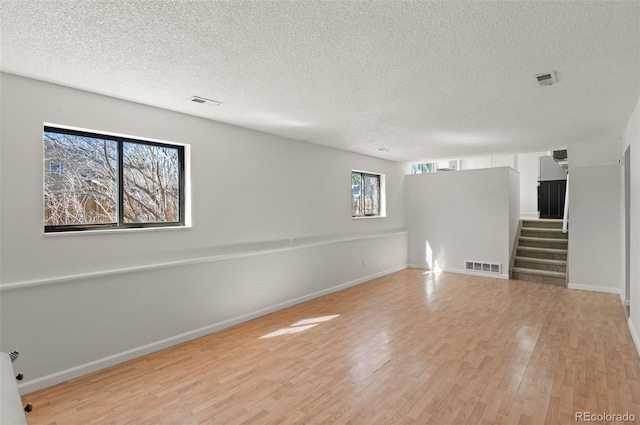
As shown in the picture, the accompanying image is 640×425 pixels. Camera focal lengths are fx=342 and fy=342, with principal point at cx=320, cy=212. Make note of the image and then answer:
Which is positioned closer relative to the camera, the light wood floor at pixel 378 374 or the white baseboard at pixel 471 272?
the light wood floor at pixel 378 374

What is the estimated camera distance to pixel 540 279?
638 cm

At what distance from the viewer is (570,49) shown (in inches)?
88.9

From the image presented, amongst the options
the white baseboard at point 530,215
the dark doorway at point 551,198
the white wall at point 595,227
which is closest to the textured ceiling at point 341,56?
the white wall at point 595,227

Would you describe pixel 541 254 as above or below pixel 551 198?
below

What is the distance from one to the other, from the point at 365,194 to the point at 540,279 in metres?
3.62

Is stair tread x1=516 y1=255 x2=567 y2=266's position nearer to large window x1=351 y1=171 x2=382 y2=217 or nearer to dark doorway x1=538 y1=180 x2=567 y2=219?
large window x1=351 y1=171 x2=382 y2=217

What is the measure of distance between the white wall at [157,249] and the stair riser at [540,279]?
3.50 meters

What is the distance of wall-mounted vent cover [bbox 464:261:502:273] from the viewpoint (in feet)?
22.4

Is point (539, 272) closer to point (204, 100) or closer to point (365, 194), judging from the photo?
point (365, 194)

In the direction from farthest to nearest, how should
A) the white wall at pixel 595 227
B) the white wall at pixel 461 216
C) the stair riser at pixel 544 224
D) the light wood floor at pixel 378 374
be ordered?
the stair riser at pixel 544 224 → the white wall at pixel 461 216 → the white wall at pixel 595 227 → the light wood floor at pixel 378 374

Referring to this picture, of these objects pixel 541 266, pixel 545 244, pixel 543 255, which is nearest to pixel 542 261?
pixel 541 266

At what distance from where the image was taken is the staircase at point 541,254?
20.9ft

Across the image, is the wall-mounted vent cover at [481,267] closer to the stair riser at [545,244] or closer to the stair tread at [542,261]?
the stair tread at [542,261]

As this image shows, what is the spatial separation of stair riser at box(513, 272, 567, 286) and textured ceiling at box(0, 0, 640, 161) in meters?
3.29
